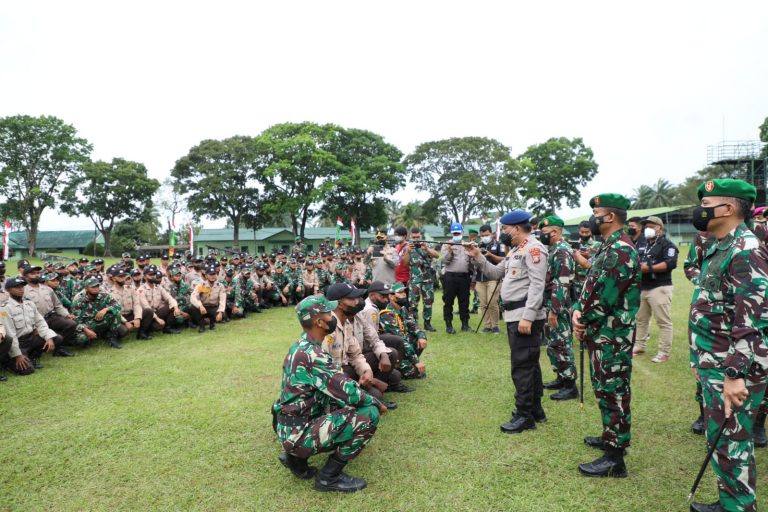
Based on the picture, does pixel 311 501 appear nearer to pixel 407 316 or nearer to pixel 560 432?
pixel 560 432

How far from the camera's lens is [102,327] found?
25.7 feet

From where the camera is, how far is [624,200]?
3.49m

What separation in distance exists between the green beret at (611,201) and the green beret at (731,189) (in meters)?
0.75

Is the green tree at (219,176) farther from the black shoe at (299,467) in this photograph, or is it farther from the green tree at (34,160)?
the black shoe at (299,467)

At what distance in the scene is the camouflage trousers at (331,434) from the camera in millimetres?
3250

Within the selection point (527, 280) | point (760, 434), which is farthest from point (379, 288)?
point (760, 434)

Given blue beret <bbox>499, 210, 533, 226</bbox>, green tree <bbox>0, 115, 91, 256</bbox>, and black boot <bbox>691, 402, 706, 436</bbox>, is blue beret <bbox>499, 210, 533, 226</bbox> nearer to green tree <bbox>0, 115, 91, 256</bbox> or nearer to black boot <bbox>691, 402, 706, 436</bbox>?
black boot <bbox>691, 402, 706, 436</bbox>

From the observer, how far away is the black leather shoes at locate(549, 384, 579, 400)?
197 inches

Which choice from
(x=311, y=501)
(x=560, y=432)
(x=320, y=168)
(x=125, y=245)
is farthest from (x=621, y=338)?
(x=125, y=245)

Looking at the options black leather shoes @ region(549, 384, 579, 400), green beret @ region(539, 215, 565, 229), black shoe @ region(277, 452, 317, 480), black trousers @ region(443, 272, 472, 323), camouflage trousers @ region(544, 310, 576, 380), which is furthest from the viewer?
black trousers @ region(443, 272, 472, 323)

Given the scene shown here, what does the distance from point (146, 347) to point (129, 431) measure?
387cm

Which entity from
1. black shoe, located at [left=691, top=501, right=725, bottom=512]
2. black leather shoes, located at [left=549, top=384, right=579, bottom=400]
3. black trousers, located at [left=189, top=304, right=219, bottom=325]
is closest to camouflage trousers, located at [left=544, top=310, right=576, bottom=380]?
black leather shoes, located at [left=549, top=384, right=579, bottom=400]

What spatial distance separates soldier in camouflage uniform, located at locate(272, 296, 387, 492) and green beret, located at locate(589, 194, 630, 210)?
2.21 meters

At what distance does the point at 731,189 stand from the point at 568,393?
10.1ft
